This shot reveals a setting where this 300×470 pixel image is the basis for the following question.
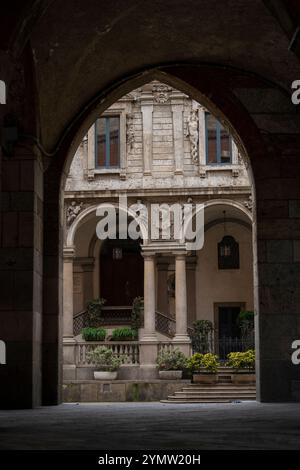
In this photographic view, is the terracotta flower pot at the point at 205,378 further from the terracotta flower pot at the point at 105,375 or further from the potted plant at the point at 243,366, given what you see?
the terracotta flower pot at the point at 105,375

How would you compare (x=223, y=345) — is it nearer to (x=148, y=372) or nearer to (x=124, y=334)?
(x=148, y=372)

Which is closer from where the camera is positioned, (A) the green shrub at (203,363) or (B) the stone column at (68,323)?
(A) the green shrub at (203,363)

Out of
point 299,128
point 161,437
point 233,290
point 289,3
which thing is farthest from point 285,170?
point 233,290

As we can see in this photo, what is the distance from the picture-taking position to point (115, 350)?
1193 inches

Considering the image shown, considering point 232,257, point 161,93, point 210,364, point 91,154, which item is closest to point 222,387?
point 210,364

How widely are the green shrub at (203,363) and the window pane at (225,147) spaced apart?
24.5 feet

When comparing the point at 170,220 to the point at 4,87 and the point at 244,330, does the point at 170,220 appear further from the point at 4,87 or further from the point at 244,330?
the point at 4,87

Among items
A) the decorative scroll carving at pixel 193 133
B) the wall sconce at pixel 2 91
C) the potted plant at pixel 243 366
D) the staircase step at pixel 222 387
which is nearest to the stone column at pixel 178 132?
the decorative scroll carving at pixel 193 133

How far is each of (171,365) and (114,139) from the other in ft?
28.1

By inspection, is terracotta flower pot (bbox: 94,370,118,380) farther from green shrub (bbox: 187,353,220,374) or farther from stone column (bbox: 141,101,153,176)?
stone column (bbox: 141,101,153,176)

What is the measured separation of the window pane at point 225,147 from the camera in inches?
1249

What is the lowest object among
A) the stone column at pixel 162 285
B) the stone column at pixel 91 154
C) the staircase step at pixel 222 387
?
the staircase step at pixel 222 387

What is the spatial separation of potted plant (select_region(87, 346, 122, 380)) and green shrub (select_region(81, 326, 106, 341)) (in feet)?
3.11

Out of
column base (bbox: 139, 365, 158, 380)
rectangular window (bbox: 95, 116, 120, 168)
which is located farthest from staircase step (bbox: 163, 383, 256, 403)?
rectangular window (bbox: 95, 116, 120, 168)
